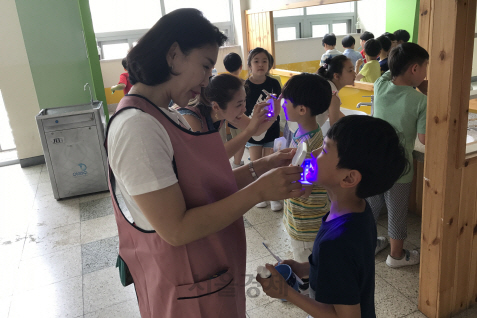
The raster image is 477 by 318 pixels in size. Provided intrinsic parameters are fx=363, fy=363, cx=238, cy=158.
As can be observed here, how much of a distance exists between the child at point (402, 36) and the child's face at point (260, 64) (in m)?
1.46

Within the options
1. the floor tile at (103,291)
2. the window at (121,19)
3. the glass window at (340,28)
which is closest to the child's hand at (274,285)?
the floor tile at (103,291)

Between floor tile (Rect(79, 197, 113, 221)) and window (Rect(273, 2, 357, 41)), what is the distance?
3284 mm

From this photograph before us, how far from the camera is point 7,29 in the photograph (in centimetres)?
464

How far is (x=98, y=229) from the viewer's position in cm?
320

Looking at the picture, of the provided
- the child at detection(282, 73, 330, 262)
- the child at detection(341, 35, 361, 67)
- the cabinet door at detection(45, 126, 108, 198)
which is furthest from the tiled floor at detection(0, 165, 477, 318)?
the child at detection(341, 35, 361, 67)

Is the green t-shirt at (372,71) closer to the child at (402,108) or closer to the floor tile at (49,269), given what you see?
the child at (402,108)

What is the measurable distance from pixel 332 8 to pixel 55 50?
3484mm

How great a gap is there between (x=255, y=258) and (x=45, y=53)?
12.9 feet

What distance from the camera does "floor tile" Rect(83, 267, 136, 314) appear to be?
2.24 meters

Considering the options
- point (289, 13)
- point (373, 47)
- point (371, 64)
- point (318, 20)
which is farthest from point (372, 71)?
point (289, 13)

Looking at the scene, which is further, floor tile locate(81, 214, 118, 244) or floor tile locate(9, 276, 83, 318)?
floor tile locate(81, 214, 118, 244)

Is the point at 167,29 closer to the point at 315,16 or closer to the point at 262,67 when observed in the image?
the point at 262,67

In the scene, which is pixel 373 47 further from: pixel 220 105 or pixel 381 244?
pixel 220 105

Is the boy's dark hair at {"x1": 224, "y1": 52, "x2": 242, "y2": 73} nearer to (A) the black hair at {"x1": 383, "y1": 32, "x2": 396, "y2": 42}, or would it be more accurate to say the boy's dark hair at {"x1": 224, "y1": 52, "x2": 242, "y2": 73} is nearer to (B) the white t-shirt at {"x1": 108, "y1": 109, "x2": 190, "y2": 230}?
(A) the black hair at {"x1": 383, "y1": 32, "x2": 396, "y2": 42}
